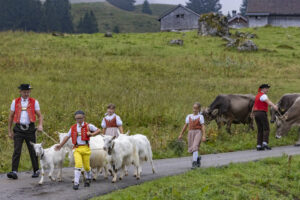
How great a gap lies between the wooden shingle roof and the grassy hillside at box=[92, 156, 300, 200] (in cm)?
7159

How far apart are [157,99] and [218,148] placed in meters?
7.65

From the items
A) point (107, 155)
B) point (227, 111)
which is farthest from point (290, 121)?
point (107, 155)

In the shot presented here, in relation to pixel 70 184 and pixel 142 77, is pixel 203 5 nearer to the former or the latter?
pixel 142 77

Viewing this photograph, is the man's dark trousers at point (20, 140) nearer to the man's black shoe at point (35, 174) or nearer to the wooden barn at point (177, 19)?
the man's black shoe at point (35, 174)

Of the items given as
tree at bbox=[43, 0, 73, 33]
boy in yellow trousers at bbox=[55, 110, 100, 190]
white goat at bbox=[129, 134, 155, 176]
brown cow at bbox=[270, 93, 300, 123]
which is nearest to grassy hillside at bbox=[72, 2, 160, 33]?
tree at bbox=[43, 0, 73, 33]

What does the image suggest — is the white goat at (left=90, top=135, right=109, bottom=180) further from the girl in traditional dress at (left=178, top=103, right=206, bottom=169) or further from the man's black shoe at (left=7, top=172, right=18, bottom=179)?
the girl in traditional dress at (left=178, top=103, right=206, bottom=169)

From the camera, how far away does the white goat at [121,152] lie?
11.1 metres

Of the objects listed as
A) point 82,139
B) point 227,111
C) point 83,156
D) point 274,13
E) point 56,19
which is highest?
point 56,19

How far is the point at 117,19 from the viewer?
524ft

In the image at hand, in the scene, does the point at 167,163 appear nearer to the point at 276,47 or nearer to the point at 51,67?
the point at 51,67

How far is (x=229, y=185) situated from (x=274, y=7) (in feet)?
249

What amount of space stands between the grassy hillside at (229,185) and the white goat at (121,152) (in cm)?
93

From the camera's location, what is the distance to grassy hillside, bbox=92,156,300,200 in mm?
9959

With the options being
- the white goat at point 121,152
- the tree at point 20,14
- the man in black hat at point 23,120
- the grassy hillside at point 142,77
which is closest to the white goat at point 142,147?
the white goat at point 121,152
